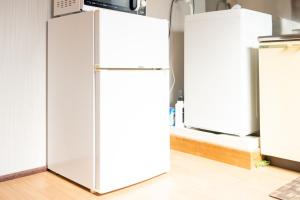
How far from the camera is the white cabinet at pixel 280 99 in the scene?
1.81 metres

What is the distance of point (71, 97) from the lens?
1.69 m

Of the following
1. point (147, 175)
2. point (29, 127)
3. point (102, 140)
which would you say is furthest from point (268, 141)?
point (29, 127)

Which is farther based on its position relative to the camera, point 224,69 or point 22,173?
point 224,69

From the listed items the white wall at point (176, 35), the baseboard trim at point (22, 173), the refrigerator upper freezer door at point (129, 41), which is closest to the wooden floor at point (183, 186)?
the baseboard trim at point (22, 173)

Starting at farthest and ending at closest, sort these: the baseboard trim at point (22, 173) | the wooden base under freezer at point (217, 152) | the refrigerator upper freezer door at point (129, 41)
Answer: the wooden base under freezer at point (217, 152)
the baseboard trim at point (22, 173)
the refrigerator upper freezer door at point (129, 41)

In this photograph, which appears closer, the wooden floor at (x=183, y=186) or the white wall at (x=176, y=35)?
the wooden floor at (x=183, y=186)

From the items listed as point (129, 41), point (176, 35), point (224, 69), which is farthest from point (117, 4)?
point (176, 35)

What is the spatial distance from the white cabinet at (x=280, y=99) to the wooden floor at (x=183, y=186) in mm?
171

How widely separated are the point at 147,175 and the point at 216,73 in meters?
0.88

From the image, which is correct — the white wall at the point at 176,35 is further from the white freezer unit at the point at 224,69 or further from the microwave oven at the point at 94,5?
the microwave oven at the point at 94,5

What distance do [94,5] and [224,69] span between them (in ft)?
3.17

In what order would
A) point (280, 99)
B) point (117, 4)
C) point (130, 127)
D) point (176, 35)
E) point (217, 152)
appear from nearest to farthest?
point (130, 127), point (117, 4), point (280, 99), point (217, 152), point (176, 35)

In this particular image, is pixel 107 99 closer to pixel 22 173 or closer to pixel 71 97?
pixel 71 97

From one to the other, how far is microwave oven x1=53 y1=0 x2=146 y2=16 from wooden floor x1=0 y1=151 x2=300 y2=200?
95 cm
